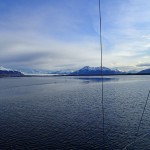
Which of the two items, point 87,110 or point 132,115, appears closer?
point 132,115

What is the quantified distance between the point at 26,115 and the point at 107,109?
770 inches

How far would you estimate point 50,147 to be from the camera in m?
32.8

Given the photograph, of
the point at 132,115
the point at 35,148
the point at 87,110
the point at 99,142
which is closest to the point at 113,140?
the point at 99,142

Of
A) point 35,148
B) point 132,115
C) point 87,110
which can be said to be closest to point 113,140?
point 35,148

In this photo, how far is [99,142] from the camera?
3419 cm

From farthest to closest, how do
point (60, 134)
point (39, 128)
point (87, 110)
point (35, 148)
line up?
point (87, 110) < point (39, 128) < point (60, 134) < point (35, 148)

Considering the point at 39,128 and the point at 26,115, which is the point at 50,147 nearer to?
the point at 39,128

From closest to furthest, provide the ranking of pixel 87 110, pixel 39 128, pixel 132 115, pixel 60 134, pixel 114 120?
pixel 60 134 < pixel 39 128 < pixel 114 120 < pixel 132 115 < pixel 87 110

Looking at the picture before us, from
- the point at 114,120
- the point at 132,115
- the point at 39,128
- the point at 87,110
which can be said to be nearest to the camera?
the point at 39,128

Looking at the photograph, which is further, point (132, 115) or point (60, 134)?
point (132, 115)

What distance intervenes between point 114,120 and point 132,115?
584 centimetres

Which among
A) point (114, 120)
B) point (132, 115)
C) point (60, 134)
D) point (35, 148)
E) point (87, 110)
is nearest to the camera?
point (35, 148)

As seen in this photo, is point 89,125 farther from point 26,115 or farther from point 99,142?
point 26,115

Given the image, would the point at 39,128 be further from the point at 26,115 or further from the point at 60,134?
the point at 26,115
